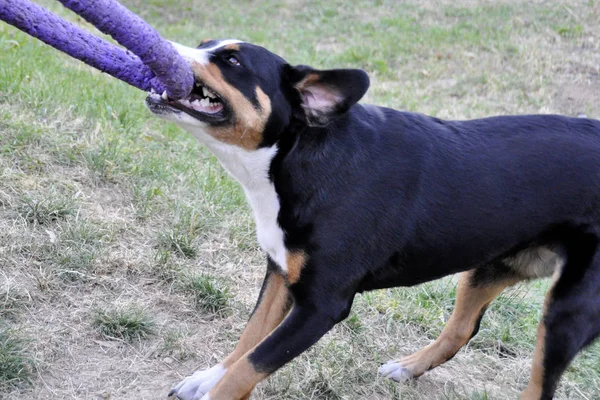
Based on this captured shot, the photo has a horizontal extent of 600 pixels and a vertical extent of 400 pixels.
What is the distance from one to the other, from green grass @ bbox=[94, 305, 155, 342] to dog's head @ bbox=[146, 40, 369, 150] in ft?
4.20

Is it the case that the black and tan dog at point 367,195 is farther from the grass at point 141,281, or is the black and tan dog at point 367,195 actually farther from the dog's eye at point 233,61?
the grass at point 141,281

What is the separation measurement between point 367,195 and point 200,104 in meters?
0.86

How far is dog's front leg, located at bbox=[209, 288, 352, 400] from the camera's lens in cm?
345

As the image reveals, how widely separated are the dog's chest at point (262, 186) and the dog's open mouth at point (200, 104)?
0.17m

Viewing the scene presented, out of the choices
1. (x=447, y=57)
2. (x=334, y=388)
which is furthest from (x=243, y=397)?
(x=447, y=57)

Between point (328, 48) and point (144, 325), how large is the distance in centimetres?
918

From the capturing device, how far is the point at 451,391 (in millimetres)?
4277

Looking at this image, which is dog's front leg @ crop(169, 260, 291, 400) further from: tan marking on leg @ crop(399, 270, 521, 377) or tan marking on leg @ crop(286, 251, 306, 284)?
tan marking on leg @ crop(399, 270, 521, 377)

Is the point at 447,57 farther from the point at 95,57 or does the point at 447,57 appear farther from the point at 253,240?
the point at 95,57

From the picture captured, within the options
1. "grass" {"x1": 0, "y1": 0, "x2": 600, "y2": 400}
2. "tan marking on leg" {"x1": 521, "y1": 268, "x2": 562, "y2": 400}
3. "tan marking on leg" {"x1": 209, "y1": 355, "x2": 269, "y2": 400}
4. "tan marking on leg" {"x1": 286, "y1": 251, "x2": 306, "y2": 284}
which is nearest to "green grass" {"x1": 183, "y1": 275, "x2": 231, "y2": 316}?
"grass" {"x1": 0, "y1": 0, "x2": 600, "y2": 400}

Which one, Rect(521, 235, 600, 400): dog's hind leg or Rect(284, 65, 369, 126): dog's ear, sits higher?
Rect(284, 65, 369, 126): dog's ear

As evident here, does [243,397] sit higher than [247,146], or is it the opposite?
[247,146]

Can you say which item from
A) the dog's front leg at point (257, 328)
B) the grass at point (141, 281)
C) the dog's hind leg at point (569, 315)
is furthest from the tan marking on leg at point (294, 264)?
the dog's hind leg at point (569, 315)

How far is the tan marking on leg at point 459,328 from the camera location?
429cm
